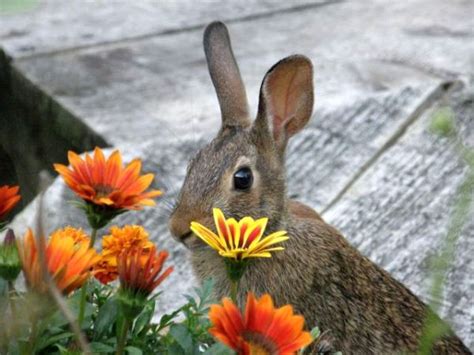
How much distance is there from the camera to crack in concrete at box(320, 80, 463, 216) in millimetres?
4008

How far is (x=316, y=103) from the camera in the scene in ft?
14.4

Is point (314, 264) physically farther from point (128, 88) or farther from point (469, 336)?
point (128, 88)

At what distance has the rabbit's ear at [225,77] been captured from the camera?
10.3ft

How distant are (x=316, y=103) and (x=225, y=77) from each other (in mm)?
1292

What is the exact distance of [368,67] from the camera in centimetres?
479

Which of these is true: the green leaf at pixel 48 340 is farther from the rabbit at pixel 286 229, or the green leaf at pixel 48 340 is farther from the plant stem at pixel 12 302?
the rabbit at pixel 286 229

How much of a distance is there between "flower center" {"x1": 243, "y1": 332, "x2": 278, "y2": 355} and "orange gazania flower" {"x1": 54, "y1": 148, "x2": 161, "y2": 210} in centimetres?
35

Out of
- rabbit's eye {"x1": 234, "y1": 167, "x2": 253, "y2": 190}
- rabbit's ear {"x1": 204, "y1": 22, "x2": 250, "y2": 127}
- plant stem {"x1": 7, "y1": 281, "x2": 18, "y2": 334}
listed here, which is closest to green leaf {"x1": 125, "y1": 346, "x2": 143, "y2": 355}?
plant stem {"x1": 7, "y1": 281, "x2": 18, "y2": 334}

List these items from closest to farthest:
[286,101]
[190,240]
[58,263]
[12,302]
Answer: [58,263] < [12,302] < [190,240] < [286,101]

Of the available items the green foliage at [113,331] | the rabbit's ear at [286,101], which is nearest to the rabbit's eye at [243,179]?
the rabbit's ear at [286,101]

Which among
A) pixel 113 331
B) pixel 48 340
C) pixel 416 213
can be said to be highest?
pixel 48 340

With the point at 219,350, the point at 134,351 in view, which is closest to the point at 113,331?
the point at 134,351

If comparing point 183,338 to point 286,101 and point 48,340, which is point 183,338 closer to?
point 48,340

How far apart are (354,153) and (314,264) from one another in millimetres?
1242
